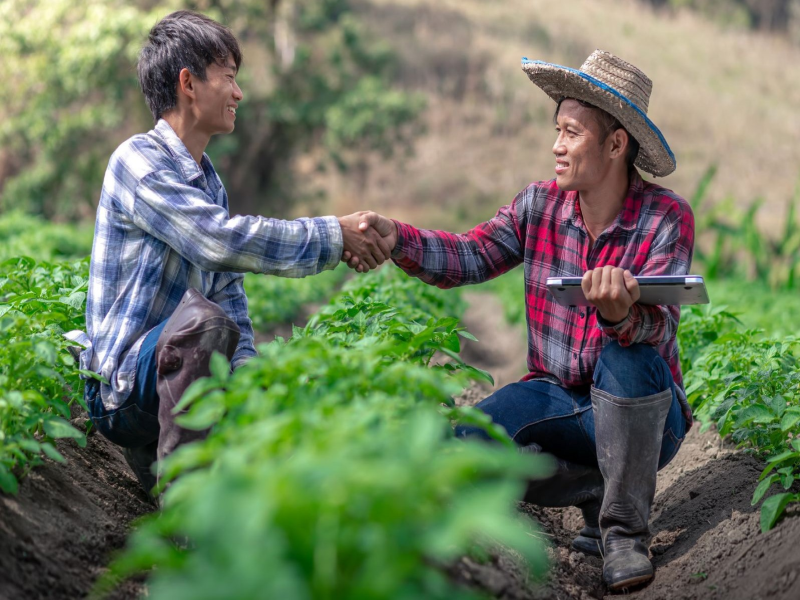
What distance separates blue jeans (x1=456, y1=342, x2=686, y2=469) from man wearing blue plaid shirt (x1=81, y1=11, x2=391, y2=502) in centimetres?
78

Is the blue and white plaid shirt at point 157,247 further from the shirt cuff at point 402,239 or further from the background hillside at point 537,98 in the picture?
the background hillside at point 537,98

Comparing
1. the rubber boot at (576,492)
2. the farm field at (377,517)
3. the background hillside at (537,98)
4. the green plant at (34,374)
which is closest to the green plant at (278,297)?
the green plant at (34,374)

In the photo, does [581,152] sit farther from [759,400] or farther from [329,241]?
[759,400]

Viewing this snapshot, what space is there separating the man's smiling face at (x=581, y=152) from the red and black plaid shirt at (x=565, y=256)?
0.13 m

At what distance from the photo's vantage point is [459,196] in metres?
24.8

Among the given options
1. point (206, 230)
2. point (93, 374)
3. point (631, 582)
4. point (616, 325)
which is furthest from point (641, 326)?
point (93, 374)

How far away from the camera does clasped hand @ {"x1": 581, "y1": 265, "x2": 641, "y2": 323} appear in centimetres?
276

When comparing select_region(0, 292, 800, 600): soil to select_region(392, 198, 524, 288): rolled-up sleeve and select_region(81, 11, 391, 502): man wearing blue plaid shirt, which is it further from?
select_region(392, 198, 524, 288): rolled-up sleeve

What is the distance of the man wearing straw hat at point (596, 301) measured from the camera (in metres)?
2.90

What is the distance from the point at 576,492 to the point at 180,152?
1827mm

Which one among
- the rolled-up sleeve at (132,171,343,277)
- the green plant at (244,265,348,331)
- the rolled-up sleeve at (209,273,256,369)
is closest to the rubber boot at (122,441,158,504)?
the rolled-up sleeve at (209,273,256,369)

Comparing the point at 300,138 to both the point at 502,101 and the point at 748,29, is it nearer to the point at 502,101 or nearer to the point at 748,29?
the point at 502,101

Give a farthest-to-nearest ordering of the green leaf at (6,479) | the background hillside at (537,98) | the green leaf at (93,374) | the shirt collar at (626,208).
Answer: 1. the background hillside at (537,98)
2. the shirt collar at (626,208)
3. the green leaf at (93,374)
4. the green leaf at (6,479)

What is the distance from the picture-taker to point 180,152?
3.08 metres
